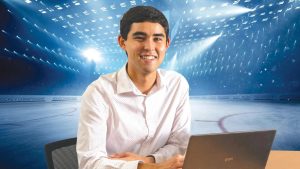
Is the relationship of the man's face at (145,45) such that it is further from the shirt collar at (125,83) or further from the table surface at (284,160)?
the table surface at (284,160)

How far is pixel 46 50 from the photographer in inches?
174

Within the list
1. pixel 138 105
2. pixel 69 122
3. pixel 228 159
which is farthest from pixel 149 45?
pixel 69 122

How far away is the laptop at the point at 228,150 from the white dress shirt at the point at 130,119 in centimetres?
44

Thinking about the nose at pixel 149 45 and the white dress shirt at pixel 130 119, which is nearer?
the white dress shirt at pixel 130 119

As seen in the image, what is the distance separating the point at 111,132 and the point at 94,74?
3.10m

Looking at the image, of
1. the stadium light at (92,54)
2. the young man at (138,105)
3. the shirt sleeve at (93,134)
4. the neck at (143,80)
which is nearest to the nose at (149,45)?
the young man at (138,105)

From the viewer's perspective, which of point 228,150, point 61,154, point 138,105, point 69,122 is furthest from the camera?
point 69,122

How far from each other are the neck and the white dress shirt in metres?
0.03

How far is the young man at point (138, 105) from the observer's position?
1.42m

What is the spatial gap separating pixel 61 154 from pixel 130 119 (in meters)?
0.35

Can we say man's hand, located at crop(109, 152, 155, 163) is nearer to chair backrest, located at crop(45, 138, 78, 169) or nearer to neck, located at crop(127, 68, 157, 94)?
chair backrest, located at crop(45, 138, 78, 169)

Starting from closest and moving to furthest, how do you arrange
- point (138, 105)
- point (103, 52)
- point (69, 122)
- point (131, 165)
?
1. point (131, 165)
2. point (138, 105)
3. point (103, 52)
4. point (69, 122)

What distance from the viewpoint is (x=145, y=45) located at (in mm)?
1506

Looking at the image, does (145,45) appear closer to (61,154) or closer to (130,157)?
(130,157)
